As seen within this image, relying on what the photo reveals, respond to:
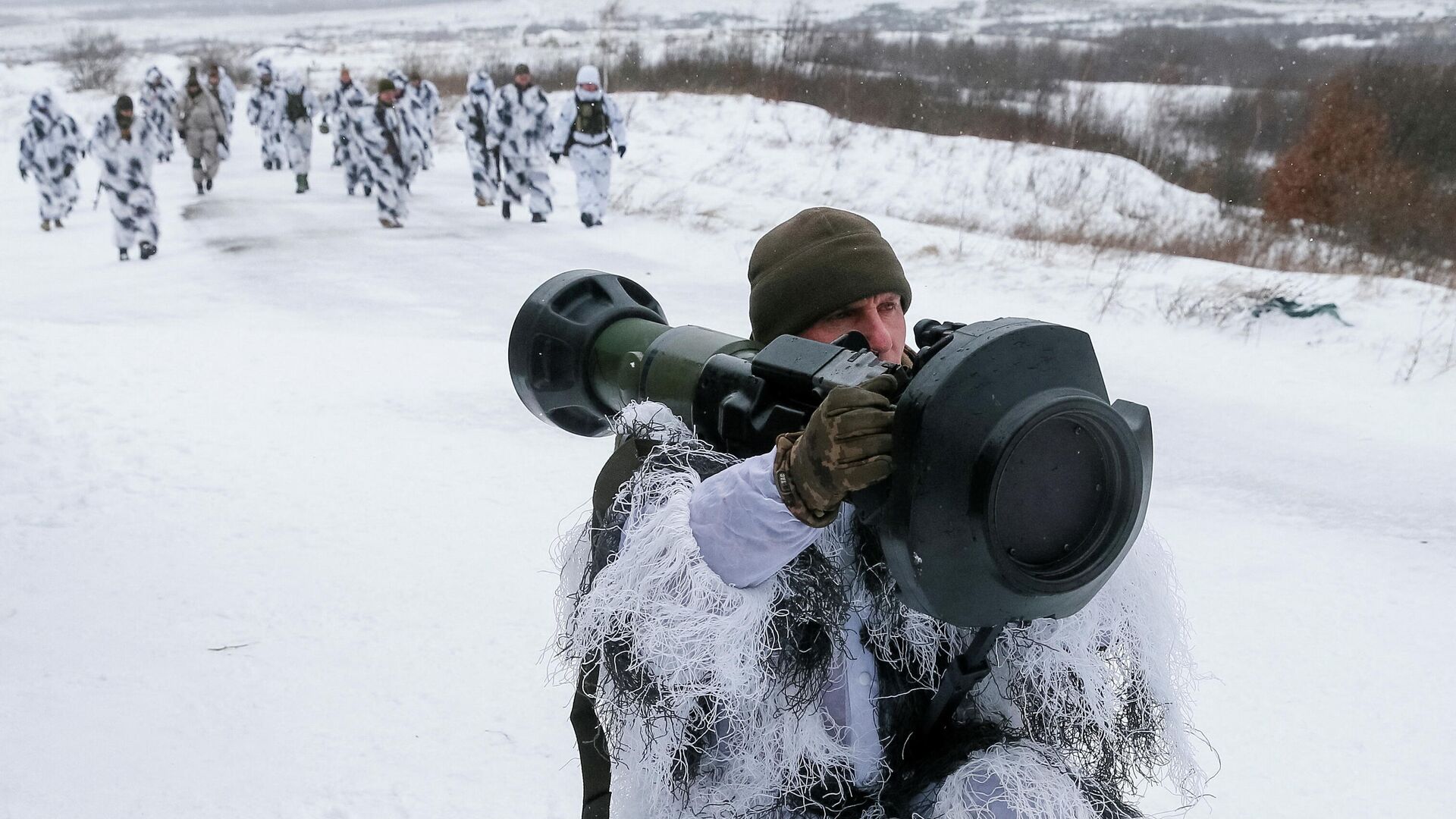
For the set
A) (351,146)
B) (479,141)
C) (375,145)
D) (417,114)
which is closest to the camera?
(375,145)

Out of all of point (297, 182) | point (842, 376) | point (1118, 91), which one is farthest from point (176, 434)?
point (1118, 91)

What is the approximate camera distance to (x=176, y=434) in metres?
4.23

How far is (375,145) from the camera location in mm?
10305

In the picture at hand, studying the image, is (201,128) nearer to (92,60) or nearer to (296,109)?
(296,109)

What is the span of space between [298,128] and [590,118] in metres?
5.52

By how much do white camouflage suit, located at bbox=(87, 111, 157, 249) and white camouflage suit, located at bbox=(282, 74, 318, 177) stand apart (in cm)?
484

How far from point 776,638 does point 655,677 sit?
147 mm

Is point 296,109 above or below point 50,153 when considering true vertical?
above

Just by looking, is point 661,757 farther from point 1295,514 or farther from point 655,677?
point 1295,514

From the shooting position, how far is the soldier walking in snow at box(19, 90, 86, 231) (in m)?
10.7

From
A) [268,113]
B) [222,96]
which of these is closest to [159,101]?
[268,113]

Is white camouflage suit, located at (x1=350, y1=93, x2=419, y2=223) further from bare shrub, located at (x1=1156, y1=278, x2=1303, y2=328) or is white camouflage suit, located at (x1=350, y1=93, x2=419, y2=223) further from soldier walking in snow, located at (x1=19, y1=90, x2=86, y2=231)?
bare shrub, located at (x1=1156, y1=278, x2=1303, y2=328)

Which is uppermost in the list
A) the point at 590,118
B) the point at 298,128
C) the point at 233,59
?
the point at 590,118

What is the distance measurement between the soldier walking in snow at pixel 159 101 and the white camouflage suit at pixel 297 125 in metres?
1.81
